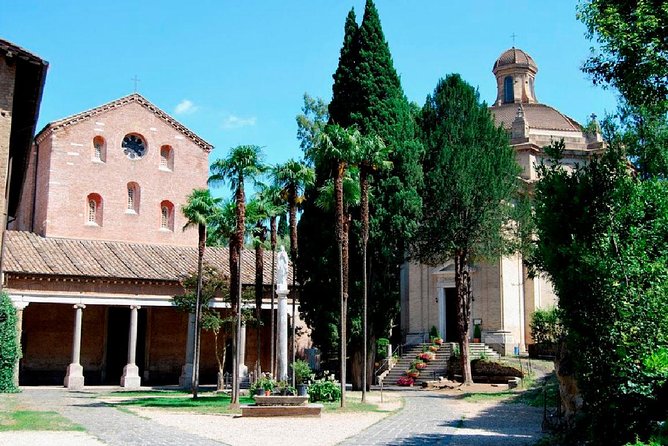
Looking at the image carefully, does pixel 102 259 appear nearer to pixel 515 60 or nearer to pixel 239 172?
pixel 239 172

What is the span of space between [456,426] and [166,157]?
30.2m

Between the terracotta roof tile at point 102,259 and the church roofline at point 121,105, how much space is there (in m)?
6.98

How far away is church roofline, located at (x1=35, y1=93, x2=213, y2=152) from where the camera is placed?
131ft

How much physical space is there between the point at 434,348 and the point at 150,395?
47.9 feet

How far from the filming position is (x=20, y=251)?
3309 cm

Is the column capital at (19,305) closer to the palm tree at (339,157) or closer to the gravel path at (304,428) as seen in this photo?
the gravel path at (304,428)

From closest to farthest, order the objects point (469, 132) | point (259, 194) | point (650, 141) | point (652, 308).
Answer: point (652, 308) < point (650, 141) < point (259, 194) < point (469, 132)

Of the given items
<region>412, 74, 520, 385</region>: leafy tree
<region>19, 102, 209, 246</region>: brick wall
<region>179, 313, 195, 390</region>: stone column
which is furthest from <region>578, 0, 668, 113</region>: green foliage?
<region>19, 102, 209, 246</region>: brick wall

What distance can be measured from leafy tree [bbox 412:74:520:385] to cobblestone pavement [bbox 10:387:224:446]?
14.9 m

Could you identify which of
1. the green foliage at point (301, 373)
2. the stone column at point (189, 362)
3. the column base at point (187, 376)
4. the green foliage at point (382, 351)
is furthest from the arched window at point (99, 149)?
the green foliage at point (301, 373)

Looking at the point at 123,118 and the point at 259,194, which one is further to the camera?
the point at 123,118

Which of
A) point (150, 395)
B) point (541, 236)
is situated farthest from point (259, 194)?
point (541, 236)

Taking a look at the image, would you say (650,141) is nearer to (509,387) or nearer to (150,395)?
(509,387)

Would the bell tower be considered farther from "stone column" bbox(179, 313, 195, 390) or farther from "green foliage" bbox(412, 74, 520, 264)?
"stone column" bbox(179, 313, 195, 390)
